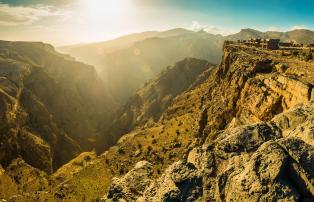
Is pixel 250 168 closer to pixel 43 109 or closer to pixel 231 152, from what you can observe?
pixel 231 152

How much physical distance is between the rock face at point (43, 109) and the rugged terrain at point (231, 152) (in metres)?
25.0

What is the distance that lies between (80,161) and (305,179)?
9690cm

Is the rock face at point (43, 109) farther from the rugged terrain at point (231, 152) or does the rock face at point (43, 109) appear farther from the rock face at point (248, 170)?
the rock face at point (248, 170)

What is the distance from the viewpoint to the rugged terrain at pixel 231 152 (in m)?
13.3

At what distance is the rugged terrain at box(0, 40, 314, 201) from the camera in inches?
523

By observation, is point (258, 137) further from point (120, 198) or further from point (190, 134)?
point (190, 134)

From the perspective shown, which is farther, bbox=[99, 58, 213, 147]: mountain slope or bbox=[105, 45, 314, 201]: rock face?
bbox=[99, 58, 213, 147]: mountain slope

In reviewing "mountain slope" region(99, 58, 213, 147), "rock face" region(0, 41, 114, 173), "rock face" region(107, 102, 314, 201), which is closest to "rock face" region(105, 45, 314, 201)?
"rock face" region(107, 102, 314, 201)

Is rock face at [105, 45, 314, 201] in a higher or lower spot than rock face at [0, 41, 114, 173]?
higher

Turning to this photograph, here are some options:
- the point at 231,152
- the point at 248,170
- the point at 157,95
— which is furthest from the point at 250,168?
the point at 157,95

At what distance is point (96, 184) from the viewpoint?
52750 mm

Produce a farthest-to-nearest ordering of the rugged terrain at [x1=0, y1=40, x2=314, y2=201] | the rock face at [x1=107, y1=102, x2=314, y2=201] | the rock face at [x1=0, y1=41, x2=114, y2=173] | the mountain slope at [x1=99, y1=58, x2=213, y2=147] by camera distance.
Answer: the mountain slope at [x1=99, y1=58, x2=213, y2=147] → the rock face at [x1=0, y1=41, x2=114, y2=173] → the rugged terrain at [x1=0, y1=40, x2=314, y2=201] → the rock face at [x1=107, y1=102, x2=314, y2=201]

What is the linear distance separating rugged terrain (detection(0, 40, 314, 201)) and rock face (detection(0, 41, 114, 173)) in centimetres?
2497

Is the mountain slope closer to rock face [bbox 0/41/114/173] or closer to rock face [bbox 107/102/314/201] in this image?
rock face [bbox 0/41/114/173]
